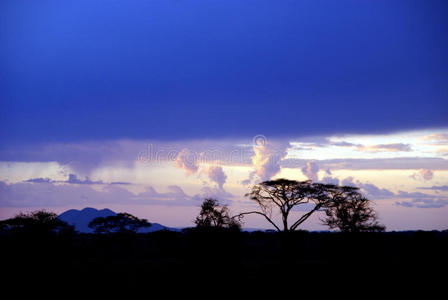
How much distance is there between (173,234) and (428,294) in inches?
2504

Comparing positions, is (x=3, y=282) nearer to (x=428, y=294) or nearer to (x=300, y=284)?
(x=300, y=284)

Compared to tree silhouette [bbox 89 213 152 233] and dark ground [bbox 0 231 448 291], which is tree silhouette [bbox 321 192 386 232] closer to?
dark ground [bbox 0 231 448 291]

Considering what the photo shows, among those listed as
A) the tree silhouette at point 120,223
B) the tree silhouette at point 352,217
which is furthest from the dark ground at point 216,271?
the tree silhouette at point 120,223

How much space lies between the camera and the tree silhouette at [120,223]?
87750 millimetres

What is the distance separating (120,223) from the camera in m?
88.0

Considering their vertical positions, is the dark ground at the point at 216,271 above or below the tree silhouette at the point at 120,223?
below

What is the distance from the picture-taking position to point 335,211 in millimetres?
55125

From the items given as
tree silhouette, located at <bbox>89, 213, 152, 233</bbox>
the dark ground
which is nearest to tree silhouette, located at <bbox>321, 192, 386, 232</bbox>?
the dark ground

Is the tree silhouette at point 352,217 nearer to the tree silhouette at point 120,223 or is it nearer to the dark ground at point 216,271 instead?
the dark ground at point 216,271

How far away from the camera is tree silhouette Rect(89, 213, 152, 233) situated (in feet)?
288

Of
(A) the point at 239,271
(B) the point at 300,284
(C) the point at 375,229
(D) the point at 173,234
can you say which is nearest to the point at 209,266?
(A) the point at 239,271

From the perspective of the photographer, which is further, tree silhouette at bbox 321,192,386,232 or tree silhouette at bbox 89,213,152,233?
tree silhouette at bbox 89,213,152,233

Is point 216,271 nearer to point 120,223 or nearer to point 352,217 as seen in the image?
point 352,217

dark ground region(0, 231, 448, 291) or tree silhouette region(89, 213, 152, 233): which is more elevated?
tree silhouette region(89, 213, 152, 233)
